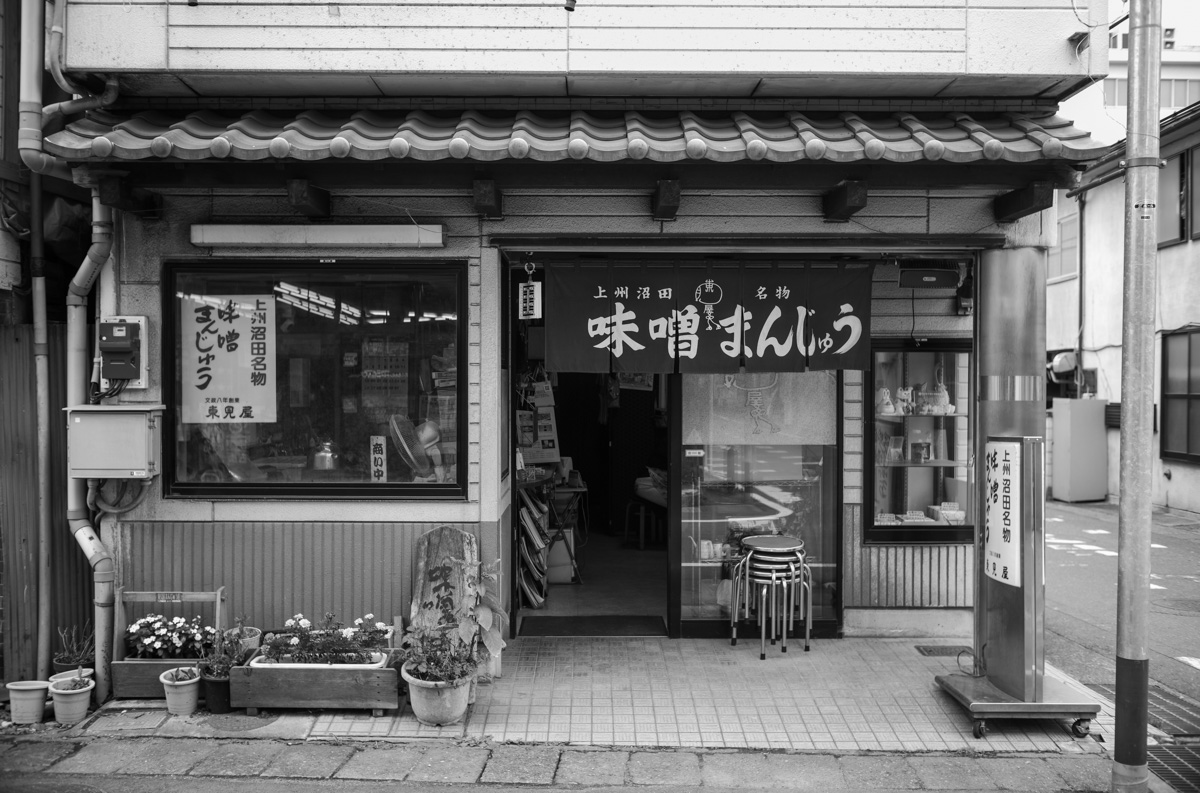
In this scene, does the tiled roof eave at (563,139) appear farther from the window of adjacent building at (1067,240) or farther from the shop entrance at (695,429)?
the window of adjacent building at (1067,240)

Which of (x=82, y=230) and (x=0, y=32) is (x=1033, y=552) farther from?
(x=0, y=32)

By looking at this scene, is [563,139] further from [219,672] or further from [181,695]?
[181,695]

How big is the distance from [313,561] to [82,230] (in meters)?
3.66

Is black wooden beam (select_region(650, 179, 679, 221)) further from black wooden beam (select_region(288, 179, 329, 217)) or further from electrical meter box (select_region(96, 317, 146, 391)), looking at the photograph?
electrical meter box (select_region(96, 317, 146, 391))

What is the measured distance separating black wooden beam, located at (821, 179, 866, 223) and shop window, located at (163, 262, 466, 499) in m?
3.36

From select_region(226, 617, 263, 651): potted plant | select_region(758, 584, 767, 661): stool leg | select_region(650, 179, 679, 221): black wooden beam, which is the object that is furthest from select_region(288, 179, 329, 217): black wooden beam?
select_region(758, 584, 767, 661): stool leg

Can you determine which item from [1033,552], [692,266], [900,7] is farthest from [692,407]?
[900,7]

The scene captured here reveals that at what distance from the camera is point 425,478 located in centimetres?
781

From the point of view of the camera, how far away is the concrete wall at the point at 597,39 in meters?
7.26

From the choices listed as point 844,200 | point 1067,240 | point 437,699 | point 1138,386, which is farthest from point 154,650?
point 1067,240

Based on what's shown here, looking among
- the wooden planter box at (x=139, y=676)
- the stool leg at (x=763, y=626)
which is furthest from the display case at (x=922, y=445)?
the wooden planter box at (x=139, y=676)

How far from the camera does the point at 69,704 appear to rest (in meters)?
6.83

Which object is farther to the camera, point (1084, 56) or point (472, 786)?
point (1084, 56)

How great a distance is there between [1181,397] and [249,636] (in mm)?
19619
